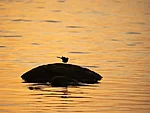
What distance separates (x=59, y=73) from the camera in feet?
99.9

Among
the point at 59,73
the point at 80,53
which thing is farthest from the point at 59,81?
the point at 80,53

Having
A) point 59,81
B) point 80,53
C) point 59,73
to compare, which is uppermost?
point 80,53

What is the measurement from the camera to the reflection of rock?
3047 centimetres

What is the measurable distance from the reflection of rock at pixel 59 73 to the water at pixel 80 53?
0.47 m

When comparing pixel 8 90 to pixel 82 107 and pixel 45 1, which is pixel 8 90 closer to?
pixel 82 107

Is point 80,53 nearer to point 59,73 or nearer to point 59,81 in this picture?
point 59,73

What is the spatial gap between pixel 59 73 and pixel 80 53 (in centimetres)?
955

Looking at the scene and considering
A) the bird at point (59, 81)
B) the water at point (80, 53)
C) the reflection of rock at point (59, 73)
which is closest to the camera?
the water at point (80, 53)

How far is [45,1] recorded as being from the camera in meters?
88.1

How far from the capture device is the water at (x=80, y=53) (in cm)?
2667

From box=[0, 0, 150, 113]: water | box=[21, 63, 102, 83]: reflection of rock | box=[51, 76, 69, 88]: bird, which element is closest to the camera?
box=[0, 0, 150, 113]: water

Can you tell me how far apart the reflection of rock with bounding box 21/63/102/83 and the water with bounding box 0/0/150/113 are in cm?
47

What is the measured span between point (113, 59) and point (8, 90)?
9455mm

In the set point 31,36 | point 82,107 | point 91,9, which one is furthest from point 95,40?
point 91,9
